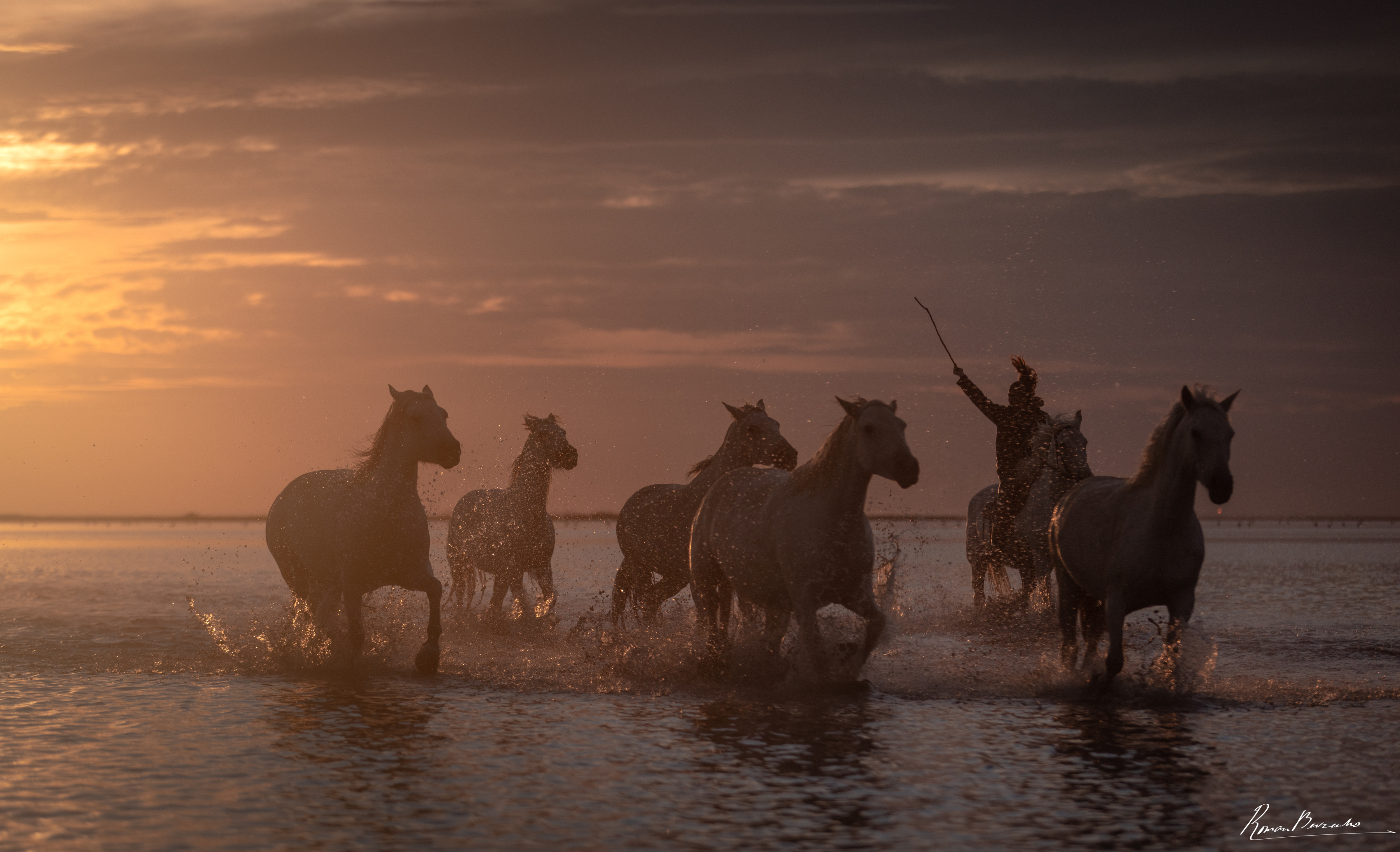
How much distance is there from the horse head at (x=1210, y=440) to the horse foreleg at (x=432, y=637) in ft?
20.4

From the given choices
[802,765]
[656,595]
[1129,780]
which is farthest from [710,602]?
[1129,780]

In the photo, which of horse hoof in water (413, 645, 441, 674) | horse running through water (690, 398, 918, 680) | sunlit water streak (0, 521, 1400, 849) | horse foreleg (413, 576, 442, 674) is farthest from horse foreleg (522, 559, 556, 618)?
horse running through water (690, 398, 918, 680)

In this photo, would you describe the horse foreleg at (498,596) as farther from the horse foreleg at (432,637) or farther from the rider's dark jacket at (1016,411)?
the rider's dark jacket at (1016,411)

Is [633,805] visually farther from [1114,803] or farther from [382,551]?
[382,551]

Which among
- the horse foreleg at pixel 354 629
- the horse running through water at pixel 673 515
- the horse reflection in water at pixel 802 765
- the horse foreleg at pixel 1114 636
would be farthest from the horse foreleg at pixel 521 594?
the horse foreleg at pixel 1114 636

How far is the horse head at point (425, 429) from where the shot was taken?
10.6 m

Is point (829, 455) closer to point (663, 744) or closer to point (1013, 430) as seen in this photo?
point (663, 744)

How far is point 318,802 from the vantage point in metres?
5.66

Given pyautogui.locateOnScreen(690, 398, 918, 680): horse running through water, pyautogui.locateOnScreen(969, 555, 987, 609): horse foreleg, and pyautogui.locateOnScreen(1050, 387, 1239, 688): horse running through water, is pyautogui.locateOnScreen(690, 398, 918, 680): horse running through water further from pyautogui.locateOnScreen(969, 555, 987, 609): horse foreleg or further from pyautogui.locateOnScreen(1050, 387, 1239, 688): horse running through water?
pyautogui.locateOnScreen(969, 555, 987, 609): horse foreleg

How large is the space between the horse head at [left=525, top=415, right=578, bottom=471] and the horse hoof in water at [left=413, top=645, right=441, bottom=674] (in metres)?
4.69

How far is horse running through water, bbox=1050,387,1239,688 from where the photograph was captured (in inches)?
332

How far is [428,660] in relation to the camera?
10484mm

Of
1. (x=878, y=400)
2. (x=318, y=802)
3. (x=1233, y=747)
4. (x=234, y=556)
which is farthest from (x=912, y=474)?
(x=234, y=556)

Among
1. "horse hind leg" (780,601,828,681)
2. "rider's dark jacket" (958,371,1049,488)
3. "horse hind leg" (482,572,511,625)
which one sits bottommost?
"horse hind leg" (482,572,511,625)
